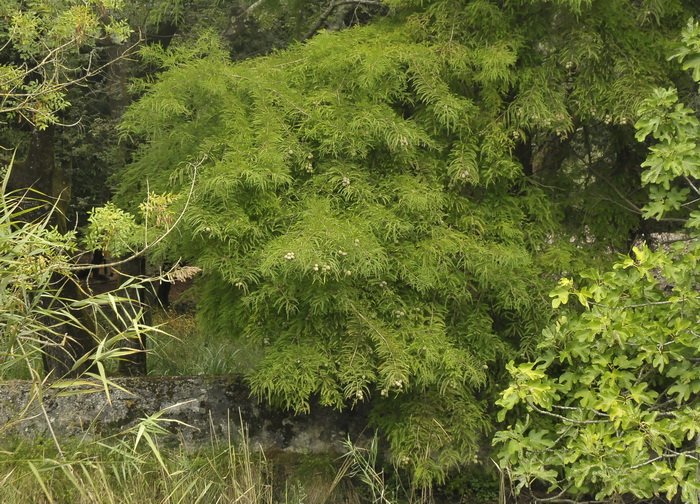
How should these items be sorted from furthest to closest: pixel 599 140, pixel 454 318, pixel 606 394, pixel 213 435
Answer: pixel 599 140 < pixel 213 435 < pixel 454 318 < pixel 606 394

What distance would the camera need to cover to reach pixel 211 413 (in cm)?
549

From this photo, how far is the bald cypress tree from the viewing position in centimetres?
464

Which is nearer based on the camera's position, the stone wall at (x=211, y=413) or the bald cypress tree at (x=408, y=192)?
the bald cypress tree at (x=408, y=192)

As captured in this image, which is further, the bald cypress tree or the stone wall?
the stone wall

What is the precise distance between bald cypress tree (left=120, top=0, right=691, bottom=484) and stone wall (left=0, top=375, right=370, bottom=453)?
292mm

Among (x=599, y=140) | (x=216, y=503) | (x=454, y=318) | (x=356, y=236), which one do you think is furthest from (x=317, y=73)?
(x=216, y=503)

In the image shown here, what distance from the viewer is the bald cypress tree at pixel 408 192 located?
4.64 meters

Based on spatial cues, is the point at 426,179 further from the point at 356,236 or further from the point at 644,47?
the point at 644,47

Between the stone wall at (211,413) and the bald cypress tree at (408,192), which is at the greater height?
the bald cypress tree at (408,192)

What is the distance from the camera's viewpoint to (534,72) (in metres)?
5.04

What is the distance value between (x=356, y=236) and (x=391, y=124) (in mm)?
800

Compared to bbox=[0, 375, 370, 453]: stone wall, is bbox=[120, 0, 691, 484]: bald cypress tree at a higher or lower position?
higher

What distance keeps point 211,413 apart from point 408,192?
2.22m

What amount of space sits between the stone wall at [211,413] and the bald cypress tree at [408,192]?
0.29 m
